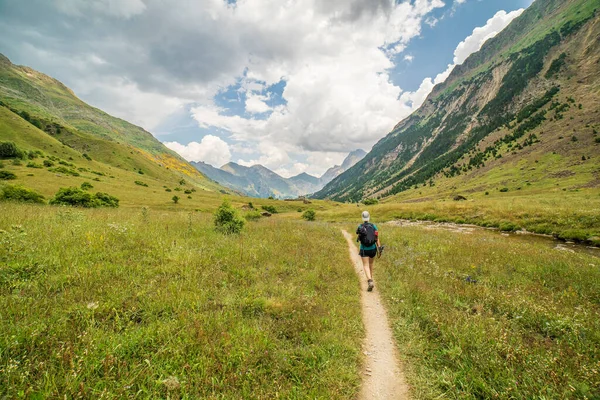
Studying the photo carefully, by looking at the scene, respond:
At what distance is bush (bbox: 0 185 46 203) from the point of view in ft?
77.5

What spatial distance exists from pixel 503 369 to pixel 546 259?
42.3ft

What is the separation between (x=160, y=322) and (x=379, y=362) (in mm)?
5391

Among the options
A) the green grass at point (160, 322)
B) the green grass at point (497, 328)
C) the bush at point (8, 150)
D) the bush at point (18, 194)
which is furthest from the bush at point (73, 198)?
the bush at point (8, 150)

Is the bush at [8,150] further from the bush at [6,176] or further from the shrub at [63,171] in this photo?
the bush at [6,176]

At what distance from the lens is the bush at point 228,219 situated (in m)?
16.2

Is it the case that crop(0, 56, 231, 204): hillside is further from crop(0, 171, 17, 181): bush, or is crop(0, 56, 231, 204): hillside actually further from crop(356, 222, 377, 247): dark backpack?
crop(356, 222, 377, 247): dark backpack

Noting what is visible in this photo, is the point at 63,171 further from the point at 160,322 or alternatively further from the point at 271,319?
the point at 271,319

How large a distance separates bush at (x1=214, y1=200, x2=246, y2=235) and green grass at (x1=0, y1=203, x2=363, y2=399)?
5.57 m

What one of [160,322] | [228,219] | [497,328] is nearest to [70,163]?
[228,219]

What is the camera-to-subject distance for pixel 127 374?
13.5 ft

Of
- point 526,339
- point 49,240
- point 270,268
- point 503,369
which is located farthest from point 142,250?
point 526,339

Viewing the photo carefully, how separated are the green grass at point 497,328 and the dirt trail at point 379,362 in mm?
289

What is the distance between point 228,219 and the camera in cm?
1672

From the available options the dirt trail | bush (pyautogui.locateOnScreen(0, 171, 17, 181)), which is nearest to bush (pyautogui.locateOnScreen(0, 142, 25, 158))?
bush (pyautogui.locateOnScreen(0, 171, 17, 181))
